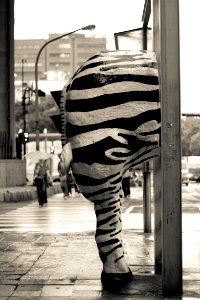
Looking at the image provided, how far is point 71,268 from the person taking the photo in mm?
7406

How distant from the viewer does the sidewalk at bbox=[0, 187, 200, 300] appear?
6.04 meters

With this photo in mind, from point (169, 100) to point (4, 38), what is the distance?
24.7 meters

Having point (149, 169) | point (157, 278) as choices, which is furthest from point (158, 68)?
point (149, 169)

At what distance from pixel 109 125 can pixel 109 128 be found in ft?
0.10

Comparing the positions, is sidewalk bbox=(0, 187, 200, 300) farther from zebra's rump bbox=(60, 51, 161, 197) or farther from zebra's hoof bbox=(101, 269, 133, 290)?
zebra's rump bbox=(60, 51, 161, 197)

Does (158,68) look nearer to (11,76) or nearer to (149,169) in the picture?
(149,169)

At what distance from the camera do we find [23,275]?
699cm

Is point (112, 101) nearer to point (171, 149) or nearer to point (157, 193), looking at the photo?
point (171, 149)

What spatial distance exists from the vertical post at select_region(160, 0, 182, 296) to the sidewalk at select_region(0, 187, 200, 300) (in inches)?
12.2

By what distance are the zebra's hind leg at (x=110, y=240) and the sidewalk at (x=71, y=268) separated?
15 centimetres

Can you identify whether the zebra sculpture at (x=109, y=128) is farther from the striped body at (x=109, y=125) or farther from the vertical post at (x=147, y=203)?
the vertical post at (x=147, y=203)

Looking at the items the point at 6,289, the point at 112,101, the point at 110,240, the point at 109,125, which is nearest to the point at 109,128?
the point at 109,125

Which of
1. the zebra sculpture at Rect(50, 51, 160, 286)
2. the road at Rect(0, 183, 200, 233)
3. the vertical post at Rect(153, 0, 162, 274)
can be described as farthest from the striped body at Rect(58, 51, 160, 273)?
the road at Rect(0, 183, 200, 233)

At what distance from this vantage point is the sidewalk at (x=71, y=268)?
238 inches
